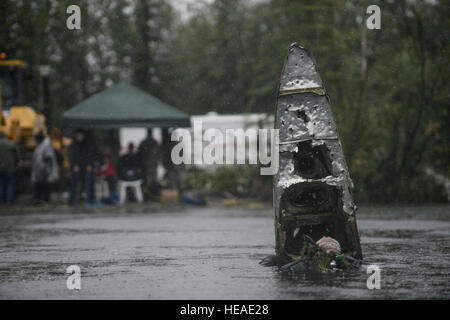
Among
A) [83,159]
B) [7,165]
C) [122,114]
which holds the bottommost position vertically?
[7,165]

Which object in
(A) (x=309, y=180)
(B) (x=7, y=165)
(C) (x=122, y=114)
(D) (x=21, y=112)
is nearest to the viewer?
(A) (x=309, y=180)

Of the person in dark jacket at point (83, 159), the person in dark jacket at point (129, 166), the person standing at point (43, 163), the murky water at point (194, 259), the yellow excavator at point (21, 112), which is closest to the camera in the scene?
the murky water at point (194, 259)

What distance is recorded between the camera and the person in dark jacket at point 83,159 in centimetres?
2602

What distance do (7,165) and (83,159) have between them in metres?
2.14

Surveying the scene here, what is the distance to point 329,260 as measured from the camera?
418 inches

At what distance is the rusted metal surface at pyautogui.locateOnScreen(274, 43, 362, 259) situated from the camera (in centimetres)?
1058

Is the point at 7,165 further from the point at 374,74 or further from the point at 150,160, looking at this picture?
the point at 374,74

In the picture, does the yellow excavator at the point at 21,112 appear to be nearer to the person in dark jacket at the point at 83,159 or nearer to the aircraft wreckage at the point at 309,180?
the person in dark jacket at the point at 83,159

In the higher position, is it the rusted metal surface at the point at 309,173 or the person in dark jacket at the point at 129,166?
the rusted metal surface at the point at 309,173

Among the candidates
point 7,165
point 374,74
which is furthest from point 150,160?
point 374,74

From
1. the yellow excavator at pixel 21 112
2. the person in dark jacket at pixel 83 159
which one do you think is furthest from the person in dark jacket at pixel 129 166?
the yellow excavator at pixel 21 112

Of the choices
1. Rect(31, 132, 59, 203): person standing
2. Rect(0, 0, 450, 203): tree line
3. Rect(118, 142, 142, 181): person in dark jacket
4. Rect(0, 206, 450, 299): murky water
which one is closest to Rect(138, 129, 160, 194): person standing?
Rect(118, 142, 142, 181): person in dark jacket

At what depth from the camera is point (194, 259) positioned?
1245 centimetres

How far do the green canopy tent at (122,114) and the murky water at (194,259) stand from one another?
5071 mm
